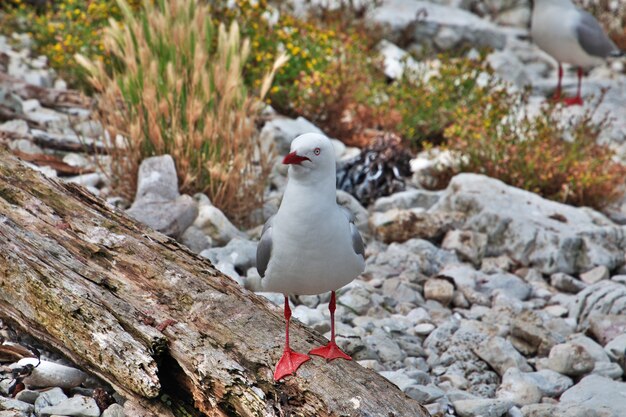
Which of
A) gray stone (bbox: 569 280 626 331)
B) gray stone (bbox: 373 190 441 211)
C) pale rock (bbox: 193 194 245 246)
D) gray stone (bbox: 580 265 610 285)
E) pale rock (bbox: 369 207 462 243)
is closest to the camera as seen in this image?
gray stone (bbox: 569 280 626 331)

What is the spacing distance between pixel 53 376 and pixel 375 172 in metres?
4.21

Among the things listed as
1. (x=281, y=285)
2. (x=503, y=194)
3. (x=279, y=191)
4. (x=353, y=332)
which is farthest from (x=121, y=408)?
(x=503, y=194)

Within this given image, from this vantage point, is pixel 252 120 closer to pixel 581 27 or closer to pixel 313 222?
pixel 313 222

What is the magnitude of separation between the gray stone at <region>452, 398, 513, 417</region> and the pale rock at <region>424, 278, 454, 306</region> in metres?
1.57

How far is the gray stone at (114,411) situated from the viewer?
10.3 feet

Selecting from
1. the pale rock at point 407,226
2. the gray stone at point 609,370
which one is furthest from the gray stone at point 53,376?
the pale rock at point 407,226

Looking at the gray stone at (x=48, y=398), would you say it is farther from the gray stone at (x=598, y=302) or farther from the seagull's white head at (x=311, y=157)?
the gray stone at (x=598, y=302)

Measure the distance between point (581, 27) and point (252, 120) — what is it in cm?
556

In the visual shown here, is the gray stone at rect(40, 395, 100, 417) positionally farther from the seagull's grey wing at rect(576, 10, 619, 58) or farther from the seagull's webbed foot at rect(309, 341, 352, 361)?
the seagull's grey wing at rect(576, 10, 619, 58)

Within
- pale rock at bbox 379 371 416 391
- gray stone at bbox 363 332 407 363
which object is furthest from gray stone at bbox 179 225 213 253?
pale rock at bbox 379 371 416 391

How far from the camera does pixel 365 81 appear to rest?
9031 mm

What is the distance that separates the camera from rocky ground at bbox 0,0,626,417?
3.89 m

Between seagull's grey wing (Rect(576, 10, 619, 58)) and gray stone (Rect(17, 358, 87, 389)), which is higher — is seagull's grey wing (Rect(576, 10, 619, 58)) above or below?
below

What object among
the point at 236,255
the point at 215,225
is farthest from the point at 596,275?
the point at 215,225
